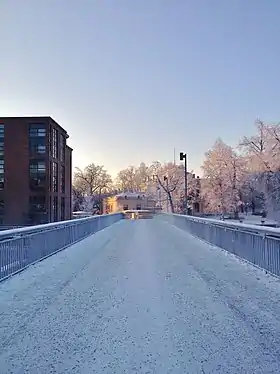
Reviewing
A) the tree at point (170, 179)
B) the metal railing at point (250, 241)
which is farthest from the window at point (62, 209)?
the metal railing at point (250, 241)

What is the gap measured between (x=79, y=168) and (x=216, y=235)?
306 ft

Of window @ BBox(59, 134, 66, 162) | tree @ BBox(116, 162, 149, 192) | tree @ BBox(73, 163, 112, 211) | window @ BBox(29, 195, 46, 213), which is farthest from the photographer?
tree @ BBox(116, 162, 149, 192)

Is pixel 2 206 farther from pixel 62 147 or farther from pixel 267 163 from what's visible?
pixel 267 163

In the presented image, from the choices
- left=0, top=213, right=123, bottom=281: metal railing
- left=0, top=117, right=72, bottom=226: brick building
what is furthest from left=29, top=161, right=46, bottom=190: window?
left=0, top=213, right=123, bottom=281: metal railing

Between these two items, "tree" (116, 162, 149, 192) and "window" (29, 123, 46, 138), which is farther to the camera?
"tree" (116, 162, 149, 192)

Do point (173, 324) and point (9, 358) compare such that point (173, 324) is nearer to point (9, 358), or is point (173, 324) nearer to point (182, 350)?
point (182, 350)

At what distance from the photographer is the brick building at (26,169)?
182 ft

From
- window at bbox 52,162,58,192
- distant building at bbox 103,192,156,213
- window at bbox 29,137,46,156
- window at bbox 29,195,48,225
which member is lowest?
window at bbox 29,195,48,225

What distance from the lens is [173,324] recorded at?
536cm

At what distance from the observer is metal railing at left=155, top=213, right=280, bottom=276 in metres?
8.87

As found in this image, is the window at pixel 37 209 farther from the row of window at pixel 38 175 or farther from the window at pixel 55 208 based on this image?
the window at pixel 55 208

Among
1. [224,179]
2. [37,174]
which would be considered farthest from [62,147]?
[224,179]

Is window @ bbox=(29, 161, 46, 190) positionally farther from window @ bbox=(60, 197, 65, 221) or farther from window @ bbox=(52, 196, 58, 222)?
window @ bbox=(60, 197, 65, 221)

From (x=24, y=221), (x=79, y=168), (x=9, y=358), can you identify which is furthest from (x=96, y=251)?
(x=79, y=168)
